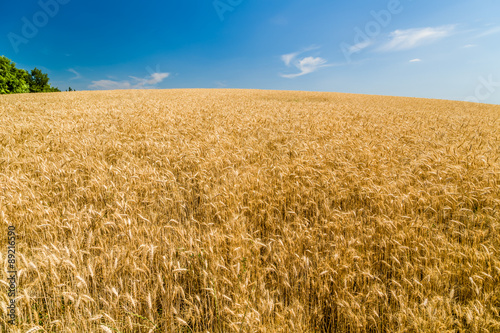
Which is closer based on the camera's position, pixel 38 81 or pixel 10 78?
pixel 10 78

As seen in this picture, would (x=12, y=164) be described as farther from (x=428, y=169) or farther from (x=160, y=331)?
(x=428, y=169)

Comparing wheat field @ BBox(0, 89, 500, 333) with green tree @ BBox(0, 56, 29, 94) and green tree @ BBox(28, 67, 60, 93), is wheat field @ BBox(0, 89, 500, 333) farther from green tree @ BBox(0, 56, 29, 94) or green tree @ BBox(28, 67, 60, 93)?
green tree @ BBox(28, 67, 60, 93)

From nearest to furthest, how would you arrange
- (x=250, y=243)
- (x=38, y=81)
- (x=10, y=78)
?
(x=250, y=243) < (x=10, y=78) < (x=38, y=81)

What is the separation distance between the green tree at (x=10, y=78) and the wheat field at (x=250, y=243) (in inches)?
2097

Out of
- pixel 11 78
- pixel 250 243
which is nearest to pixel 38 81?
pixel 11 78

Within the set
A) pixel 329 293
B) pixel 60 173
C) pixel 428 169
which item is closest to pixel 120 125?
pixel 60 173

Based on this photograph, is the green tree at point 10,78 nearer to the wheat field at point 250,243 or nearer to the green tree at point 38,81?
the green tree at point 38,81

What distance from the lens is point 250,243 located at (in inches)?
98.3

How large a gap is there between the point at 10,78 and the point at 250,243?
202 feet

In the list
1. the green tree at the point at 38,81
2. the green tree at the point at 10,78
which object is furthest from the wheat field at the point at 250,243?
the green tree at the point at 38,81

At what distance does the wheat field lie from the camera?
5.76ft

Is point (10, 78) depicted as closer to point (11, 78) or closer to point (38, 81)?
point (11, 78)

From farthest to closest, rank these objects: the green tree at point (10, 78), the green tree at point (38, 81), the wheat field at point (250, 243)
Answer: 1. the green tree at point (38, 81)
2. the green tree at point (10, 78)
3. the wheat field at point (250, 243)

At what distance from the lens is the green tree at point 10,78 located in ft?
129
